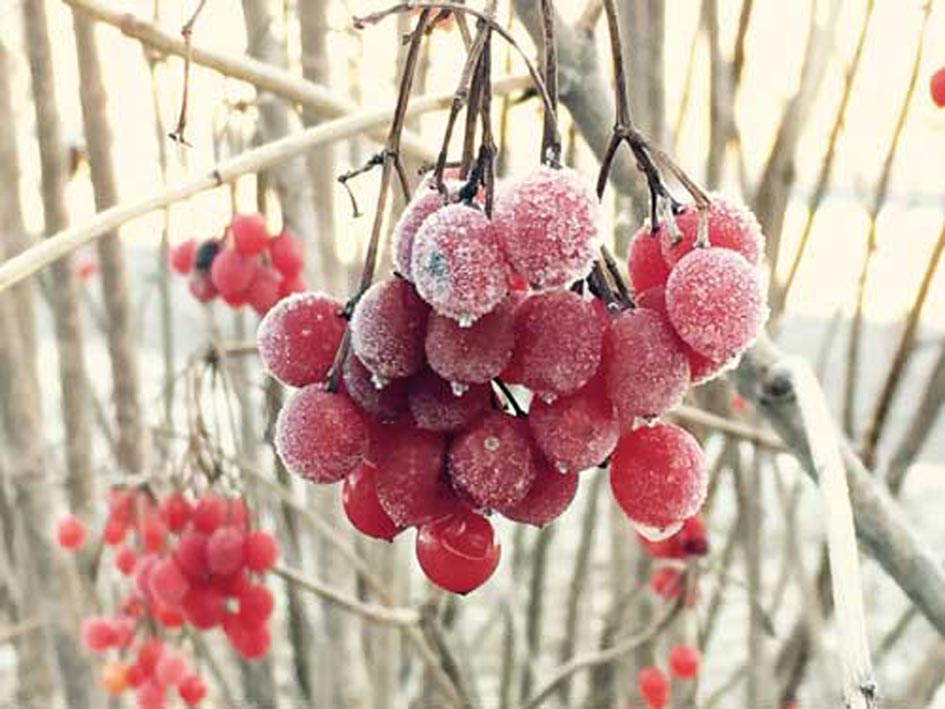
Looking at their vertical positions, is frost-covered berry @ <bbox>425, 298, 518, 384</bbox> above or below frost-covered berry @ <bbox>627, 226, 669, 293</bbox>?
below

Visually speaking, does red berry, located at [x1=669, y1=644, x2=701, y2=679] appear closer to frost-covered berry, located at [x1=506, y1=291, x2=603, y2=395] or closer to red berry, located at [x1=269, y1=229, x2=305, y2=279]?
red berry, located at [x1=269, y1=229, x2=305, y2=279]

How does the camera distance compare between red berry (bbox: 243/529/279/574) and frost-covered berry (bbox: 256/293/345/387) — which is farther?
red berry (bbox: 243/529/279/574)

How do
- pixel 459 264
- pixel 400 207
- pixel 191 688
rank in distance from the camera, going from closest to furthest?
pixel 459 264 < pixel 191 688 < pixel 400 207

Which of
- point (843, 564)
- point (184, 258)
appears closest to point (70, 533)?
point (184, 258)

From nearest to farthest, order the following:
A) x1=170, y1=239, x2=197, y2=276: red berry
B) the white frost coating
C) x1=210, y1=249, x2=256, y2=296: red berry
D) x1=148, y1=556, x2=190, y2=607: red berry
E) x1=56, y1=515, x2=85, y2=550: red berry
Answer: the white frost coating < x1=148, y1=556, x2=190, y2=607: red berry < x1=210, y1=249, x2=256, y2=296: red berry < x1=170, y1=239, x2=197, y2=276: red berry < x1=56, y1=515, x2=85, y2=550: red berry

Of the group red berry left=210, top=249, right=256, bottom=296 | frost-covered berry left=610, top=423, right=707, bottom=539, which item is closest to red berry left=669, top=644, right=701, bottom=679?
red berry left=210, top=249, right=256, bottom=296

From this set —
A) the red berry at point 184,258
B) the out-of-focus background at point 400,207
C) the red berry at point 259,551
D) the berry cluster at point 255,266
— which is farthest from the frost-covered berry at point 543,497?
the red berry at point 184,258

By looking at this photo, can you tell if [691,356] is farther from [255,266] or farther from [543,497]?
[255,266]

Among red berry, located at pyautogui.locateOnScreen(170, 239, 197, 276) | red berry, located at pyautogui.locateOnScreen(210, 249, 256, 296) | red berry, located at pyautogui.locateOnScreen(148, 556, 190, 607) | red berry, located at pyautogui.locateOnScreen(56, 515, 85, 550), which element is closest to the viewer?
red berry, located at pyautogui.locateOnScreen(148, 556, 190, 607)

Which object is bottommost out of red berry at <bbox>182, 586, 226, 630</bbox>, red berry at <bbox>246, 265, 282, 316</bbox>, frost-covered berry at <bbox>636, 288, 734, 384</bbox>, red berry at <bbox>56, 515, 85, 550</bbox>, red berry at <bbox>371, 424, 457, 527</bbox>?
red berry at <bbox>182, 586, 226, 630</bbox>
